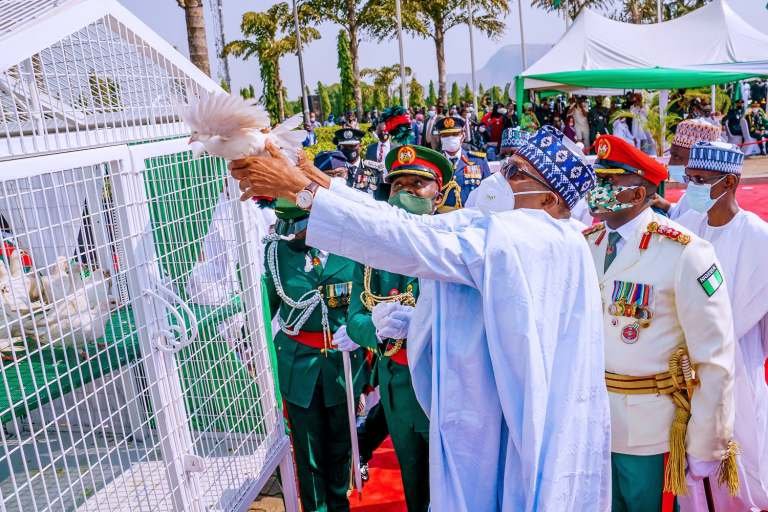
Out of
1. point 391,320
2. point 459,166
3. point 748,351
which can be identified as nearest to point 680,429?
point 748,351

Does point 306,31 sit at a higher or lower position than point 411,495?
higher

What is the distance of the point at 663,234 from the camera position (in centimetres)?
275

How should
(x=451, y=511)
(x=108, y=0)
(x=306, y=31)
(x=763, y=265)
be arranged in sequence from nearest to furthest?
1. (x=451, y=511)
2. (x=108, y=0)
3. (x=763, y=265)
4. (x=306, y=31)

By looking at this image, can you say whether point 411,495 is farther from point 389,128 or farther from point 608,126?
point 608,126

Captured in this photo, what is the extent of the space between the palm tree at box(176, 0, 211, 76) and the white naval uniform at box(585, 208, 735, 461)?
7553 millimetres

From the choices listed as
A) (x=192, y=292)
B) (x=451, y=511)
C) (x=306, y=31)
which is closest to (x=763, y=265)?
(x=451, y=511)

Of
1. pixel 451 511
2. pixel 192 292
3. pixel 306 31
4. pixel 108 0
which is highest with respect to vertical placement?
pixel 306 31

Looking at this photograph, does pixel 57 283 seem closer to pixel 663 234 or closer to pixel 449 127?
pixel 663 234

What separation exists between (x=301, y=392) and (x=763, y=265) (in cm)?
234

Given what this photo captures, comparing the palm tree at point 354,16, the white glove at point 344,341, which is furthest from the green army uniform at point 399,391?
the palm tree at point 354,16

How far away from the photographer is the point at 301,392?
3424 millimetres

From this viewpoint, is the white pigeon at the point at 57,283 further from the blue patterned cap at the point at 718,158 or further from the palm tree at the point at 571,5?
the palm tree at the point at 571,5

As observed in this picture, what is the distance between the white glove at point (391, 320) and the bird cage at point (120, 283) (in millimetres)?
695

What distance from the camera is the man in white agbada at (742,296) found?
3.22 metres
